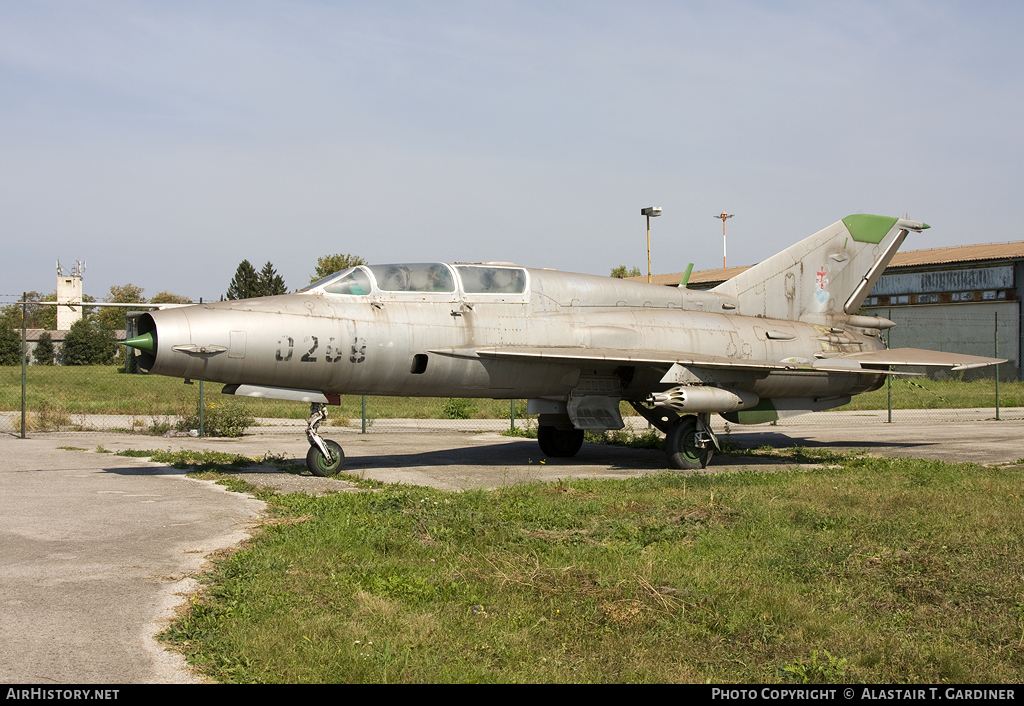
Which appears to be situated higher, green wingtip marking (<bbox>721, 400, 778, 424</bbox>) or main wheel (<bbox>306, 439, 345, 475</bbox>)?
green wingtip marking (<bbox>721, 400, 778, 424</bbox>)

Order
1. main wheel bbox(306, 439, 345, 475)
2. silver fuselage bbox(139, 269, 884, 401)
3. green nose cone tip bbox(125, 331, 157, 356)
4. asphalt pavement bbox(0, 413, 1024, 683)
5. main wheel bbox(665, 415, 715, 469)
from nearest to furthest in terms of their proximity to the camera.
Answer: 1. asphalt pavement bbox(0, 413, 1024, 683)
2. green nose cone tip bbox(125, 331, 157, 356)
3. silver fuselage bbox(139, 269, 884, 401)
4. main wheel bbox(306, 439, 345, 475)
5. main wheel bbox(665, 415, 715, 469)

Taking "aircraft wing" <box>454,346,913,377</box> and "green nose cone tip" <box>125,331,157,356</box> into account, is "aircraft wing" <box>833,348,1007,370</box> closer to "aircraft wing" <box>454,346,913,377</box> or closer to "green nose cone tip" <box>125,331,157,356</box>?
"aircraft wing" <box>454,346,913,377</box>

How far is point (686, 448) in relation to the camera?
46.3 feet

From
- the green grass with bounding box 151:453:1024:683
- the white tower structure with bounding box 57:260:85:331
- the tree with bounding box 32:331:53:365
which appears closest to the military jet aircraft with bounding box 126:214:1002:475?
the green grass with bounding box 151:453:1024:683

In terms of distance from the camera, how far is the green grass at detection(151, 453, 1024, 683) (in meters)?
4.61

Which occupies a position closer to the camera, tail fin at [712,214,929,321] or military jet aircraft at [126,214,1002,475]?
military jet aircraft at [126,214,1002,475]

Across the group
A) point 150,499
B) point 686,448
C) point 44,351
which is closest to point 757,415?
point 686,448

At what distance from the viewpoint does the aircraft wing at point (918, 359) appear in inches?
591

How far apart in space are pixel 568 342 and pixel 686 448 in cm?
273

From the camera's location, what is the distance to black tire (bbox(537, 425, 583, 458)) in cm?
1605

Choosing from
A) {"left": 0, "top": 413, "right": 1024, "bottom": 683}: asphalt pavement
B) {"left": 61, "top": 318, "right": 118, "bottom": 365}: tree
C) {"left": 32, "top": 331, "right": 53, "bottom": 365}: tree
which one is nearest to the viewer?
{"left": 0, "top": 413, "right": 1024, "bottom": 683}: asphalt pavement

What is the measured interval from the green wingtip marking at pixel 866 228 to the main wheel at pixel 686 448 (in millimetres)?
6423

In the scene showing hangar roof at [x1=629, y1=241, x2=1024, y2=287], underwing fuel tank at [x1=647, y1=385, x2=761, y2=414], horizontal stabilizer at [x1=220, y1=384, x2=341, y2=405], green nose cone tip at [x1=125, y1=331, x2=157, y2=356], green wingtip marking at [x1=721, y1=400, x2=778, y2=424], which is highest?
hangar roof at [x1=629, y1=241, x2=1024, y2=287]

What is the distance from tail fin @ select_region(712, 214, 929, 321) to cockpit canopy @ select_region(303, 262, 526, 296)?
17.4 feet
